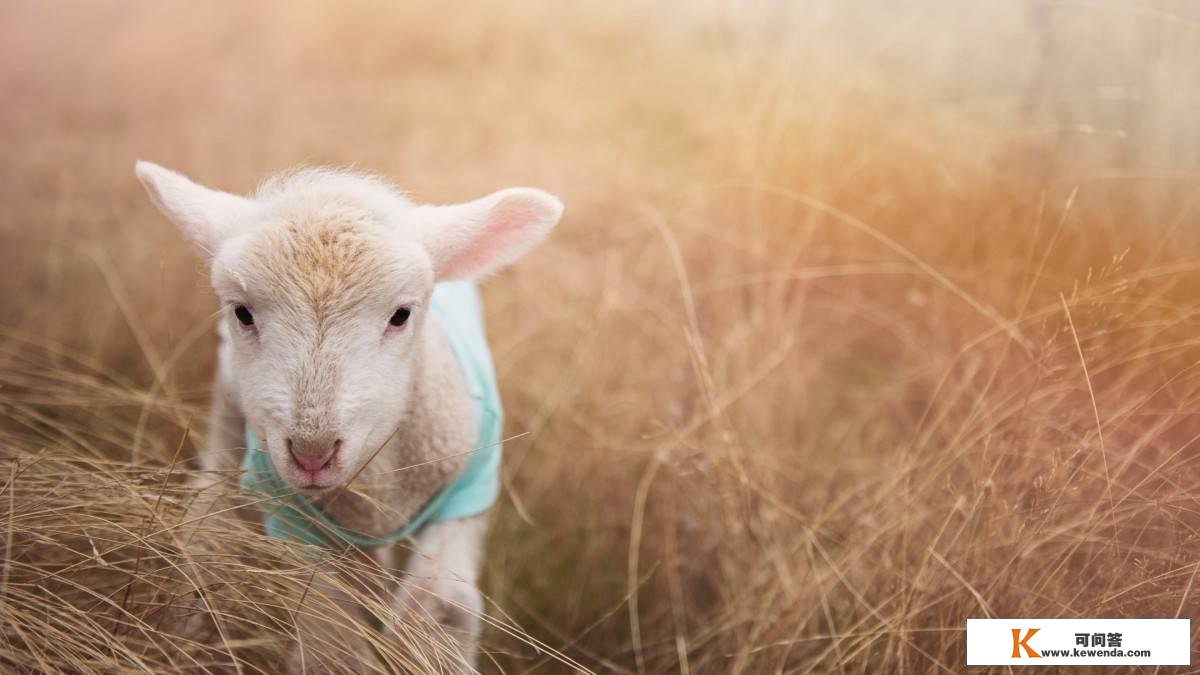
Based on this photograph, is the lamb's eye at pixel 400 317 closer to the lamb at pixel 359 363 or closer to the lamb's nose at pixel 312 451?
the lamb at pixel 359 363

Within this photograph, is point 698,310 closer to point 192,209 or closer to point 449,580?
point 449,580

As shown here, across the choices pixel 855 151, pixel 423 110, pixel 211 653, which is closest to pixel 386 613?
pixel 211 653

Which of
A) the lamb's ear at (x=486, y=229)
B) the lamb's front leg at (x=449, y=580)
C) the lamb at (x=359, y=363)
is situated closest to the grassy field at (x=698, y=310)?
the lamb's front leg at (x=449, y=580)

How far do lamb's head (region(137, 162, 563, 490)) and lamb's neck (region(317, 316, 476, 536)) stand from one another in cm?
13

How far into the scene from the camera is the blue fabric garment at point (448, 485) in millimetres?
2027

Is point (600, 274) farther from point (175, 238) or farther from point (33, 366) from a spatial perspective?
point (33, 366)

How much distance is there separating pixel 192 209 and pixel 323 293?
45 centimetres

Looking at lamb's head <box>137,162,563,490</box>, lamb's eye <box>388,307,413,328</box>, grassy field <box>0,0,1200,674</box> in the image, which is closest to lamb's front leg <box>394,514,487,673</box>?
grassy field <box>0,0,1200,674</box>

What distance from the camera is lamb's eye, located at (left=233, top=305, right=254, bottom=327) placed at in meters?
1.85

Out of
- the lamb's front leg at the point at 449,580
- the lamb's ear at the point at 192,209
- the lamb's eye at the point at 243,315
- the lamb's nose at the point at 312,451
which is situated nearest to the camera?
the lamb's nose at the point at 312,451

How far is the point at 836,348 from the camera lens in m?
3.88

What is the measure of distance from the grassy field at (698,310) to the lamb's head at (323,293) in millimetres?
270

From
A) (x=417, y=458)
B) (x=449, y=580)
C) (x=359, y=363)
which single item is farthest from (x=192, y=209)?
(x=449, y=580)

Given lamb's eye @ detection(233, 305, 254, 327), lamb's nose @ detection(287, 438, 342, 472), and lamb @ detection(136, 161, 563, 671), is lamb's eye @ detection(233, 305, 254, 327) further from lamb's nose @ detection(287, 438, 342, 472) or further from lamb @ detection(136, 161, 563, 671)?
lamb's nose @ detection(287, 438, 342, 472)
